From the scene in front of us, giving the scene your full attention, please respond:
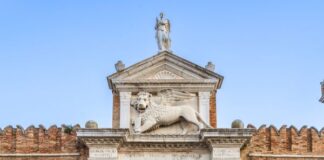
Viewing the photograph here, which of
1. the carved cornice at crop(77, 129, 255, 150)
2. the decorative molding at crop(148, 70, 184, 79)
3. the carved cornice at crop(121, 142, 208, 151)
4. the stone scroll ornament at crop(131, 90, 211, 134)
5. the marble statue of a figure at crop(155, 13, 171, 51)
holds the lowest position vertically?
the carved cornice at crop(121, 142, 208, 151)

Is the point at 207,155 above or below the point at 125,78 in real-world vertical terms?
below

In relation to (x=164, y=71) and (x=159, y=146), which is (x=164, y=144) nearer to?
(x=159, y=146)

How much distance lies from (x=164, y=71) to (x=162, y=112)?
1264 mm

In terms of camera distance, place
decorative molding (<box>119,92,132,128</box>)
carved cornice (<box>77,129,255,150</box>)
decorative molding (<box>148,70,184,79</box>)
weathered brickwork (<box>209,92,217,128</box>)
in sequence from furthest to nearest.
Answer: decorative molding (<box>148,70,184,79</box>)
weathered brickwork (<box>209,92,217,128</box>)
decorative molding (<box>119,92,132,128</box>)
carved cornice (<box>77,129,255,150</box>)

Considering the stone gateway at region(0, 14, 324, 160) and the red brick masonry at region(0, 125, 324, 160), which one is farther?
the red brick masonry at region(0, 125, 324, 160)

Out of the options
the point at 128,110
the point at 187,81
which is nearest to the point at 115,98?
the point at 128,110

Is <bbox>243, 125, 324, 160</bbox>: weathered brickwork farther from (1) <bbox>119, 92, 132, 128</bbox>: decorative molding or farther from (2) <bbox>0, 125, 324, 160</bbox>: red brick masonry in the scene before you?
(1) <bbox>119, 92, 132, 128</bbox>: decorative molding

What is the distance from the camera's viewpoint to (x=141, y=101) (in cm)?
2225

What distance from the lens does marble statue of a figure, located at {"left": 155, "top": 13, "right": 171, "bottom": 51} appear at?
23227 mm

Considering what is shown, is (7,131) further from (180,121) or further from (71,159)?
(180,121)

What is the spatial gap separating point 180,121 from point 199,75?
4.59 feet

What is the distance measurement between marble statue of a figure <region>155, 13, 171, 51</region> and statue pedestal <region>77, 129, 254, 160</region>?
2.77 m

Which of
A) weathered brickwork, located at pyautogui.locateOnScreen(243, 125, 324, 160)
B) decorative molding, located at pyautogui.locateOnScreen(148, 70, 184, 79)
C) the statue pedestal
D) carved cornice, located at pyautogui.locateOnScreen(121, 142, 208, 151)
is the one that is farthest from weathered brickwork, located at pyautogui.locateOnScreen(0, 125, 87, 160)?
weathered brickwork, located at pyautogui.locateOnScreen(243, 125, 324, 160)

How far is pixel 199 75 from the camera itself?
22594mm
